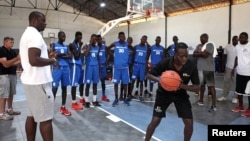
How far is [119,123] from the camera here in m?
4.32

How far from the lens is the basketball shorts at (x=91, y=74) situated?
5.56m

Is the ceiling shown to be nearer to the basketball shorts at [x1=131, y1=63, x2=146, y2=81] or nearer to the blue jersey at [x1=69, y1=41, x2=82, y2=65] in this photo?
the basketball shorts at [x1=131, y1=63, x2=146, y2=81]

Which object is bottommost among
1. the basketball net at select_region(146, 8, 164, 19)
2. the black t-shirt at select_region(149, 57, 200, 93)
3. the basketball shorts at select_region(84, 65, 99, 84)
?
the basketball shorts at select_region(84, 65, 99, 84)

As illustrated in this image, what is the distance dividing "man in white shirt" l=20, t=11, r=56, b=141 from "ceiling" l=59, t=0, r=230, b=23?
44.2 feet

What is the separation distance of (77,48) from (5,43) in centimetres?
143

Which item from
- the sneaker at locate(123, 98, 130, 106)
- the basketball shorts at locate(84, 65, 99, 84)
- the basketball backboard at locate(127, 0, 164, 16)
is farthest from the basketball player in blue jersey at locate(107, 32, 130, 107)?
the basketball backboard at locate(127, 0, 164, 16)

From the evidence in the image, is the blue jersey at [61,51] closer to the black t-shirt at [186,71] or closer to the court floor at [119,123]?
the court floor at [119,123]

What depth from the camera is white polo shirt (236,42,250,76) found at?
4859 millimetres

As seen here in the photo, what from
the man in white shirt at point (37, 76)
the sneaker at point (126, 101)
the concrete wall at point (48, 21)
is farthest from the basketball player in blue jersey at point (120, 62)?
the concrete wall at point (48, 21)

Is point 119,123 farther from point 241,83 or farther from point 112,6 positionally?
point 112,6

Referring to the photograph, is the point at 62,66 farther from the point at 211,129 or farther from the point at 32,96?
the point at 211,129

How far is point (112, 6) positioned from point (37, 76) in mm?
17648

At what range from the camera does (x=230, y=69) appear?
20.0 ft

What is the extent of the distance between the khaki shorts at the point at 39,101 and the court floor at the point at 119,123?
1.15m
